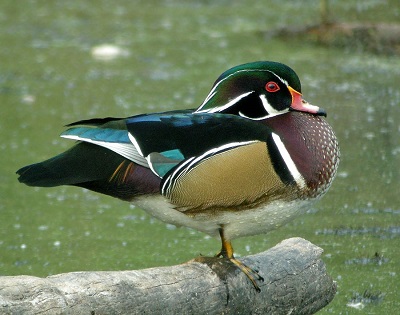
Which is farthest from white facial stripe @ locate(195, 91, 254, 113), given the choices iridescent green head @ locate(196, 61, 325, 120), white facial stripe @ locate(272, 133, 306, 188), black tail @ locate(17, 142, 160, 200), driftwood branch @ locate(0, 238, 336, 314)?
driftwood branch @ locate(0, 238, 336, 314)

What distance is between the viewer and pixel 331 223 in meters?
4.24

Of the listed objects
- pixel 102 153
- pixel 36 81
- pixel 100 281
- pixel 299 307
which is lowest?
pixel 36 81

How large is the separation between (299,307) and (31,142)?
288cm

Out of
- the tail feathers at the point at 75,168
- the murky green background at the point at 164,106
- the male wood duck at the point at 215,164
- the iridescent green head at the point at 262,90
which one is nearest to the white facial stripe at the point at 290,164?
the male wood duck at the point at 215,164

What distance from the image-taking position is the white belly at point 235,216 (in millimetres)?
2672

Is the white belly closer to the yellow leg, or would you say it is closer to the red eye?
the yellow leg

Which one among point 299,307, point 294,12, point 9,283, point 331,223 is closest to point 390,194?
point 331,223

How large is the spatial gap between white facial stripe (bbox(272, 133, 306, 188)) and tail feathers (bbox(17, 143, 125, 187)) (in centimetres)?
46

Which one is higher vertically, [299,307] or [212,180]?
[212,180]

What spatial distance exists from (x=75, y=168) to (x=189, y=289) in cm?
47

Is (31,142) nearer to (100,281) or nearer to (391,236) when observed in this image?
(391,236)

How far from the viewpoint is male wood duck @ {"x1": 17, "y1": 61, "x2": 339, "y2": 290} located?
8.73 ft

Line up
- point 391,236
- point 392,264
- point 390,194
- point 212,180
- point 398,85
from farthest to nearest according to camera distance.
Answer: point 398,85, point 390,194, point 391,236, point 392,264, point 212,180

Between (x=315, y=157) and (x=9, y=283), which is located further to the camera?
(x=315, y=157)
